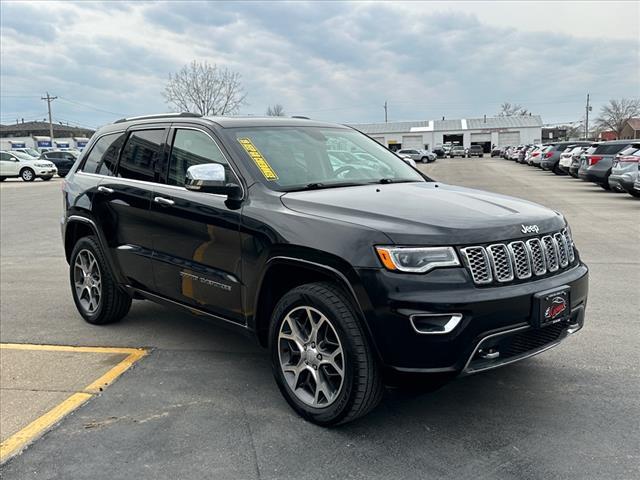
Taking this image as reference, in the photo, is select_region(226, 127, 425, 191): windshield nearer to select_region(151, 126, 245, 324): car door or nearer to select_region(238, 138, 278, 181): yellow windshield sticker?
select_region(238, 138, 278, 181): yellow windshield sticker

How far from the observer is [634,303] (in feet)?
18.8

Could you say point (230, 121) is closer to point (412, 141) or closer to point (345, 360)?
point (345, 360)

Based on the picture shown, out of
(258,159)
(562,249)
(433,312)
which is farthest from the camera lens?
(258,159)

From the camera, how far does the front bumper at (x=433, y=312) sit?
2.86 meters

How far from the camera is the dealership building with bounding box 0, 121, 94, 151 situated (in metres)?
82.6

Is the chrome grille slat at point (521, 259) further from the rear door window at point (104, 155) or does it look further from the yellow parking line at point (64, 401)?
the rear door window at point (104, 155)

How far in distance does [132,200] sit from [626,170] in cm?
1510

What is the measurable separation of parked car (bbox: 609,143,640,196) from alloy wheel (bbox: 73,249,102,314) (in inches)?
575

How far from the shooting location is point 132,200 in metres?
4.66

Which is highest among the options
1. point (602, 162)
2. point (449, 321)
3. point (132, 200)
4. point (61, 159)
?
point (61, 159)

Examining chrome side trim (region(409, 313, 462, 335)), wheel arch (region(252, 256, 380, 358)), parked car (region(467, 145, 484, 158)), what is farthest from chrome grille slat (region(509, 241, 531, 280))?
parked car (region(467, 145, 484, 158))

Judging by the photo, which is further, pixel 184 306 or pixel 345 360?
pixel 184 306

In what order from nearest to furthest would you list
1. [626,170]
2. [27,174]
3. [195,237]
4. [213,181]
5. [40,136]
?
[213,181] < [195,237] < [626,170] < [27,174] < [40,136]

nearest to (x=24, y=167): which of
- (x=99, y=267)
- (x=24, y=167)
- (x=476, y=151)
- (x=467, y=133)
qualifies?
(x=24, y=167)
